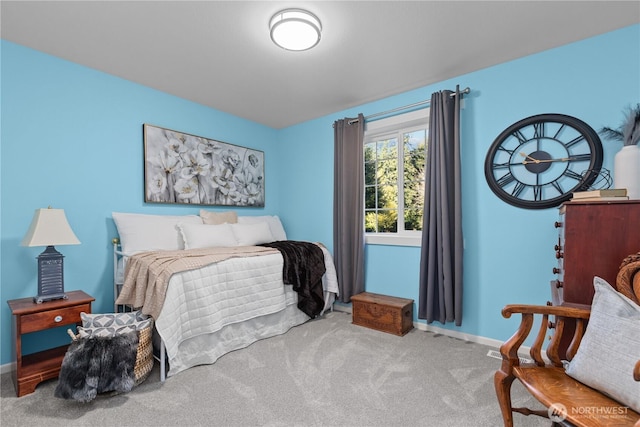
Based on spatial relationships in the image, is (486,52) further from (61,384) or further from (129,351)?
(61,384)

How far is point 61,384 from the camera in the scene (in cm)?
165

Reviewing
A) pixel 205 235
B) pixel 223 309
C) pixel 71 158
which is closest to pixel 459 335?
pixel 223 309

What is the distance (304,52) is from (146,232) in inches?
81.7

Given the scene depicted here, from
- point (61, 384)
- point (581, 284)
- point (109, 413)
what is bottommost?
point (109, 413)

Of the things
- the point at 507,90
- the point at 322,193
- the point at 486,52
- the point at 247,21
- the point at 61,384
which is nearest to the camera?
the point at 61,384

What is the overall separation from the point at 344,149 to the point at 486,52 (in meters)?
1.59

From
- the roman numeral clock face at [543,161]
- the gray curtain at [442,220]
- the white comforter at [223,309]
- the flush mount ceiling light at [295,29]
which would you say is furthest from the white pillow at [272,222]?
the roman numeral clock face at [543,161]

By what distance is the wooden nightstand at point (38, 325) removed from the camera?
1.82 metres

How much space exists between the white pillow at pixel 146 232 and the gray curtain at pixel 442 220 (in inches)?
94.0

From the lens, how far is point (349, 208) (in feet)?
11.1

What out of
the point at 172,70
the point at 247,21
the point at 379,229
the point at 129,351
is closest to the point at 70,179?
the point at 172,70

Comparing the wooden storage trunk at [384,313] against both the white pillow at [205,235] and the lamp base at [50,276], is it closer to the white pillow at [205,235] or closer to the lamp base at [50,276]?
the white pillow at [205,235]

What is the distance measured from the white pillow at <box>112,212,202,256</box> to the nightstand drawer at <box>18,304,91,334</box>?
573mm

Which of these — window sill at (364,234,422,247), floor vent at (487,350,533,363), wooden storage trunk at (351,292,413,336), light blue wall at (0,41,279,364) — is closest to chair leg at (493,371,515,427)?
floor vent at (487,350,533,363)
